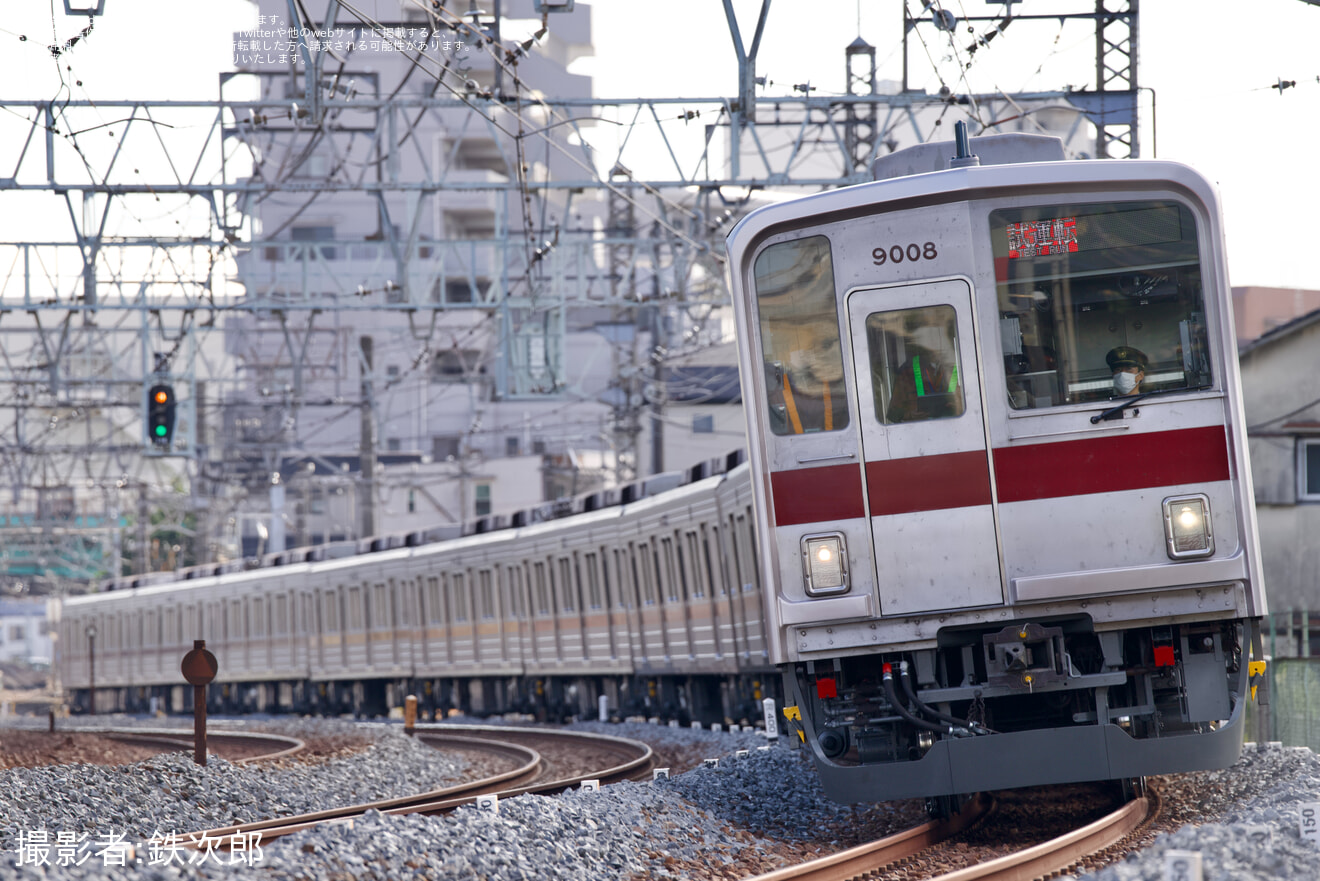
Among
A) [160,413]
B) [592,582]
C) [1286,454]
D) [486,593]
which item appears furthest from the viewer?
[486,593]

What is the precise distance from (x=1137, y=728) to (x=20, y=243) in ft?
60.4

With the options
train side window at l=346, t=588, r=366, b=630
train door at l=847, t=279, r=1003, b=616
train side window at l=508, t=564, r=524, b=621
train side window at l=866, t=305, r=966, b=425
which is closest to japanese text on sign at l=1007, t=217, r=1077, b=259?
train door at l=847, t=279, r=1003, b=616

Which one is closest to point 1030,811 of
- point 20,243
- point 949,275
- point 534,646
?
point 949,275

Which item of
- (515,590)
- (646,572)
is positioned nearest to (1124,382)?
(646,572)

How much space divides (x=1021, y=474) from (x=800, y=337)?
4.16 ft

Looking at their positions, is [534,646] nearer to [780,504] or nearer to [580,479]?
[780,504]

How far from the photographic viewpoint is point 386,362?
6006 cm

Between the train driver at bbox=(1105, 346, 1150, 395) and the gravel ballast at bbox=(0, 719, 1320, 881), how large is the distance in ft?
6.64

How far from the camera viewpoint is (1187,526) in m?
7.59

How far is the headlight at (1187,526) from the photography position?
24.8ft

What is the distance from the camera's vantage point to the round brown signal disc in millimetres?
12266

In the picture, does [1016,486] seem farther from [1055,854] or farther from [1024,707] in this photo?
[1055,854]

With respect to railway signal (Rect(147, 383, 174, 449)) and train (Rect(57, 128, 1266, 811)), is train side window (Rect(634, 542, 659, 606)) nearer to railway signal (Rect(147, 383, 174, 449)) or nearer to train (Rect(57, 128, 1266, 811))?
railway signal (Rect(147, 383, 174, 449))

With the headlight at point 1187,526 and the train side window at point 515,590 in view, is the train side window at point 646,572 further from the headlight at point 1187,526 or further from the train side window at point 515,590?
the headlight at point 1187,526
